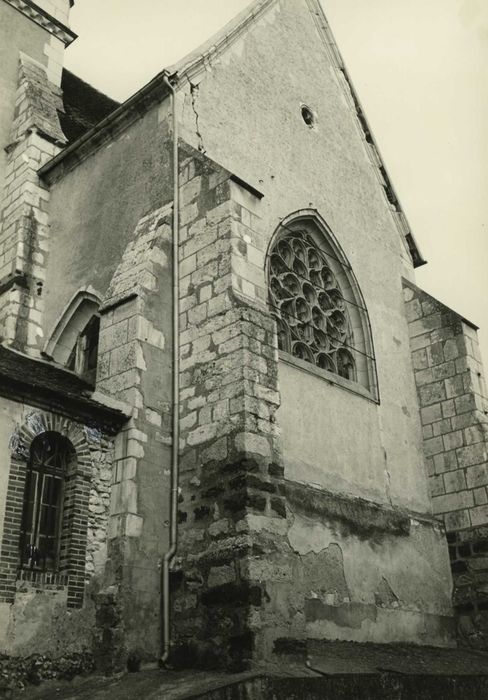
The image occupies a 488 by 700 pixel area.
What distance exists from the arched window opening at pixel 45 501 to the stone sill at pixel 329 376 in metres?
3.08

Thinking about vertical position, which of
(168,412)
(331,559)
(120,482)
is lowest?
(331,559)

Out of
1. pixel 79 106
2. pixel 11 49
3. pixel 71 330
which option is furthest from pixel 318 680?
pixel 11 49

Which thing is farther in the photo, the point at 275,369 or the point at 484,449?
the point at 484,449

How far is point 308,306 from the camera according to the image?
35.6ft

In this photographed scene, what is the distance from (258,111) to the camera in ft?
36.4

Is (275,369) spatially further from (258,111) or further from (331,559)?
(258,111)

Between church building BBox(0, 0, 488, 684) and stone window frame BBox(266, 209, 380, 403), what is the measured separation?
0.04 m

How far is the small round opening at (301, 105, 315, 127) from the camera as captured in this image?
12.2 meters

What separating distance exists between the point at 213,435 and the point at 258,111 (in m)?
5.61

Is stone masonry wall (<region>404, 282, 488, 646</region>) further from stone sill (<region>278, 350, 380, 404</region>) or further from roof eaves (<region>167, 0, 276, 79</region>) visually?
roof eaves (<region>167, 0, 276, 79</region>)

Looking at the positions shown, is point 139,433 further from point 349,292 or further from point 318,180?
point 318,180

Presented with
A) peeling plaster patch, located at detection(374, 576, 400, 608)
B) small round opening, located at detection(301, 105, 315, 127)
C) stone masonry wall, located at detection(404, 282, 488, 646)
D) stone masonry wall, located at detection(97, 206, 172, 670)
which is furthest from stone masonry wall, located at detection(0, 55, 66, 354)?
stone masonry wall, located at detection(404, 282, 488, 646)

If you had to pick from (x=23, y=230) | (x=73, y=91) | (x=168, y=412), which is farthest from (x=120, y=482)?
(x=73, y=91)

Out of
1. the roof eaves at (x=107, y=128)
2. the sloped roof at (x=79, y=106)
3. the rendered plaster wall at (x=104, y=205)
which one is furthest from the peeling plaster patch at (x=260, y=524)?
the sloped roof at (x=79, y=106)
